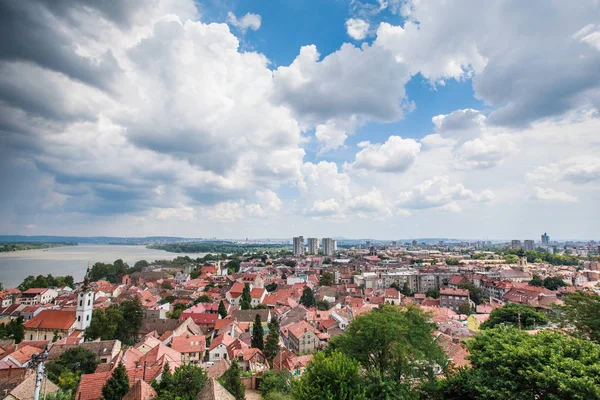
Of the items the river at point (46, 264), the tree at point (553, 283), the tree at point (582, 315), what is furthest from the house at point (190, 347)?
the tree at point (553, 283)

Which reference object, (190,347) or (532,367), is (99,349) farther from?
(532,367)

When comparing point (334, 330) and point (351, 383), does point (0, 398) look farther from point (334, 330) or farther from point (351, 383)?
point (334, 330)

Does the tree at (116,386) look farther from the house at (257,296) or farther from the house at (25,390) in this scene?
the house at (257,296)

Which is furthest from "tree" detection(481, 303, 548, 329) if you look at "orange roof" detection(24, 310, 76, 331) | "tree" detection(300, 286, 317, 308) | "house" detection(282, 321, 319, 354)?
"orange roof" detection(24, 310, 76, 331)

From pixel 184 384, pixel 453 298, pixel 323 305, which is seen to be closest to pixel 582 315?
pixel 184 384

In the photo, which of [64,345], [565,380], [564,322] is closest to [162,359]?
[64,345]

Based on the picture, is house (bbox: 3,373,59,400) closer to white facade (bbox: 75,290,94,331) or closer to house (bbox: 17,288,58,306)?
white facade (bbox: 75,290,94,331)

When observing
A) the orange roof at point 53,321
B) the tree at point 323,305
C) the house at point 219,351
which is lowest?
the tree at point 323,305
